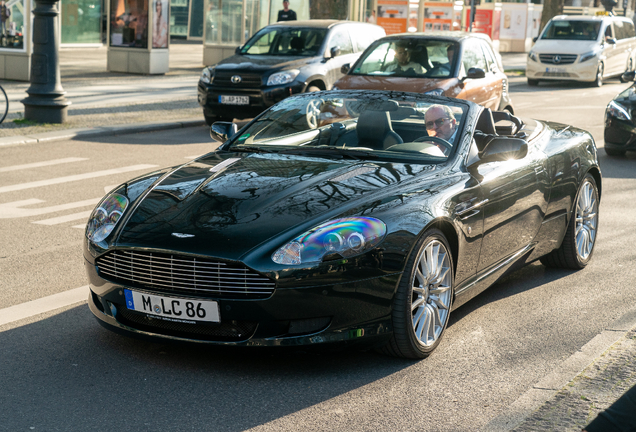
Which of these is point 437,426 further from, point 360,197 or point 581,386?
point 360,197

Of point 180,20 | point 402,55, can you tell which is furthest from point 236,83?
point 180,20

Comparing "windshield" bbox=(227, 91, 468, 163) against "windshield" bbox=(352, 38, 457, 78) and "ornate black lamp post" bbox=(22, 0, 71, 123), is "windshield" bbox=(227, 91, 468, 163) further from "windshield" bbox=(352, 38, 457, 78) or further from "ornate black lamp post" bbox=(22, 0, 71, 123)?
"ornate black lamp post" bbox=(22, 0, 71, 123)

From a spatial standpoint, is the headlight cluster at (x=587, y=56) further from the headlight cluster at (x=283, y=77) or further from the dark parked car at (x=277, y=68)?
the headlight cluster at (x=283, y=77)

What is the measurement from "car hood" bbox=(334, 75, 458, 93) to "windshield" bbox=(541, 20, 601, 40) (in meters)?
16.2

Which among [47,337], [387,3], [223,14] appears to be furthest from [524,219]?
[387,3]

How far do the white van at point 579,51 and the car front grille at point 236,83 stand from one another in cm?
1390

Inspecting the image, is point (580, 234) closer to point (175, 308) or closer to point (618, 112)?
point (175, 308)

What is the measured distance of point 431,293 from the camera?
15.5 ft

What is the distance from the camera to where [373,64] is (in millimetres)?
13352

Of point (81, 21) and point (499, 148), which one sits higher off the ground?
point (81, 21)

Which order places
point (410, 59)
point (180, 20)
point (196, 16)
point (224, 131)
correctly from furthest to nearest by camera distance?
1. point (180, 20)
2. point (196, 16)
3. point (410, 59)
4. point (224, 131)

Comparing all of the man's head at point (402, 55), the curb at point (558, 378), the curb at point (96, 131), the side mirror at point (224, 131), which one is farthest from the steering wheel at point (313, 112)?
the curb at point (96, 131)

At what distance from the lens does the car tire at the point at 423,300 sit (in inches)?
174

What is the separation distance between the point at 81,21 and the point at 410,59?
844 inches
